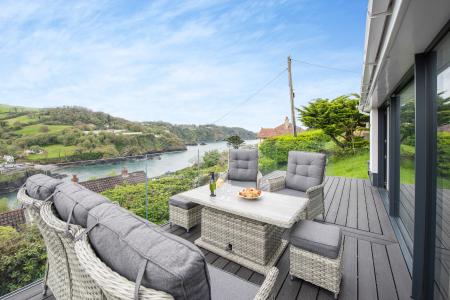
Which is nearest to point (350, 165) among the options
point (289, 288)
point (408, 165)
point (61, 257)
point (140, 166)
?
point (408, 165)

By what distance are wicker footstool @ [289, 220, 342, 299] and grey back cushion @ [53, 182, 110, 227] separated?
1758 mm

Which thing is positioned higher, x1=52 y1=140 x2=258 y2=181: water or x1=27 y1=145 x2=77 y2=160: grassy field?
x1=27 y1=145 x2=77 y2=160: grassy field

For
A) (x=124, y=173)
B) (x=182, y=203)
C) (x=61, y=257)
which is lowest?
(x=182, y=203)

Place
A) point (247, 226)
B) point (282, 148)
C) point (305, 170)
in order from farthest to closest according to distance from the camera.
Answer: point (282, 148) → point (305, 170) → point (247, 226)

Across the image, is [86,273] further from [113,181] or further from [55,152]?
[55,152]

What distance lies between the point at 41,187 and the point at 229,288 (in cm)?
142

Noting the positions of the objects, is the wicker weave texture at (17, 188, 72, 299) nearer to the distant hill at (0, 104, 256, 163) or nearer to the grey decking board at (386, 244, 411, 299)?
the distant hill at (0, 104, 256, 163)

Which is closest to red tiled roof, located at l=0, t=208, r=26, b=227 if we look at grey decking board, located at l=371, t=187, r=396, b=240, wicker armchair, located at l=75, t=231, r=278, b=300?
wicker armchair, located at l=75, t=231, r=278, b=300

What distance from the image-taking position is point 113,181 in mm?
3443

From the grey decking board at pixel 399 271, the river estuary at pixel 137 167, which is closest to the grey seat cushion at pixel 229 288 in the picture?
the grey decking board at pixel 399 271

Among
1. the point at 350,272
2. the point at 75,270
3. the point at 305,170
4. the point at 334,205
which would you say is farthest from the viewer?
the point at 334,205

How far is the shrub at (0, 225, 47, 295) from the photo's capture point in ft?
6.66

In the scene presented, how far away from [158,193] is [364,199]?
433 cm

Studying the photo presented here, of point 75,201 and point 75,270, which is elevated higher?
point 75,201
